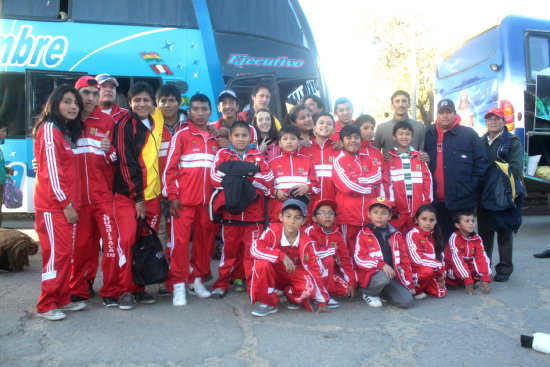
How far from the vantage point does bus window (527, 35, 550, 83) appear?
8.10 m

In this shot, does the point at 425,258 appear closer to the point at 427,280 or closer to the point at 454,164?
the point at 427,280

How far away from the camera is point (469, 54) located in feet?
31.6

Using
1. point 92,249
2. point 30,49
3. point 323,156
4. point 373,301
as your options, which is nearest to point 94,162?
point 92,249

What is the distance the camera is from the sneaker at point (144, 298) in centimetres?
387

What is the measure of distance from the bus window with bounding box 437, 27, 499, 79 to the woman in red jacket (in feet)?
27.1

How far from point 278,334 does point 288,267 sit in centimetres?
58

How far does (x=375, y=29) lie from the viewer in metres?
22.2

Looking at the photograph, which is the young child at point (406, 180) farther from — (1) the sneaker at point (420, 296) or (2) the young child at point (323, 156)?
(1) the sneaker at point (420, 296)

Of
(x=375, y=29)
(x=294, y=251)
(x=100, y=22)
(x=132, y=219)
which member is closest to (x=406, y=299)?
(x=294, y=251)

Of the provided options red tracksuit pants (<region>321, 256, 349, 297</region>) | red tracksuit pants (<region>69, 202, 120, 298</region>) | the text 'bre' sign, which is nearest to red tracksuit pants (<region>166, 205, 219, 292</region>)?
red tracksuit pants (<region>69, 202, 120, 298</region>)

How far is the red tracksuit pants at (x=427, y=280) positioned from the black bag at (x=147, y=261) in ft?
7.68

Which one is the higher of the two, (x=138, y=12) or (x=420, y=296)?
(x=138, y=12)

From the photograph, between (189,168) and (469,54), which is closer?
(189,168)

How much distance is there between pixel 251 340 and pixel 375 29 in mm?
21899
